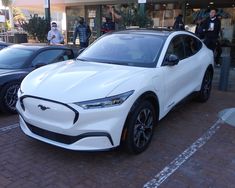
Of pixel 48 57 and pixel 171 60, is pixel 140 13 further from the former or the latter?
pixel 171 60

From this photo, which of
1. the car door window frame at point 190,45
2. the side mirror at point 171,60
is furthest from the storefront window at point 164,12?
the side mirror at point 171,60

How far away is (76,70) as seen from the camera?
4.29 m

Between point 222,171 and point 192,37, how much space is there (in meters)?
3.02

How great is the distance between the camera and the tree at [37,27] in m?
12.9

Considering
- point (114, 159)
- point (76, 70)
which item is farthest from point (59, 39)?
point (114, 159)

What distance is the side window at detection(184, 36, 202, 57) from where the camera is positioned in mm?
5543

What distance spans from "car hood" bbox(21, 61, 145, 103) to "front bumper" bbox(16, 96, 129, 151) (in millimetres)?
135

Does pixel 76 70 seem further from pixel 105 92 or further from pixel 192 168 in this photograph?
pixel 192 168

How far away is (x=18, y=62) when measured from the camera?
6.12 metres

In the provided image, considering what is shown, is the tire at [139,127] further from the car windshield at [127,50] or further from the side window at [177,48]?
the side window at [177,48]

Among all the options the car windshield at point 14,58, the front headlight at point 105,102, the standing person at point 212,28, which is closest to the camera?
the front headlight at point 105,102

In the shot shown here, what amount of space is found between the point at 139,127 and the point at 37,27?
10.2 meters

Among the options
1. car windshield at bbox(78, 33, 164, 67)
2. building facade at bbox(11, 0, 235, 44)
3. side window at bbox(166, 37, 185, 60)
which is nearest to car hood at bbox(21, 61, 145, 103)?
car windshield at bbox(78, 33, 164, 67)

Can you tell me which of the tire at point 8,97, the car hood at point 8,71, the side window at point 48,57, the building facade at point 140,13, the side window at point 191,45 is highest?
the building facade at point 140,13
